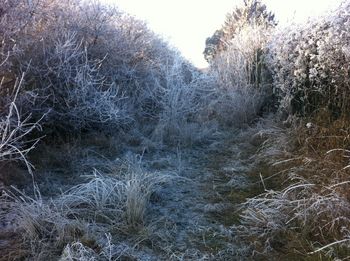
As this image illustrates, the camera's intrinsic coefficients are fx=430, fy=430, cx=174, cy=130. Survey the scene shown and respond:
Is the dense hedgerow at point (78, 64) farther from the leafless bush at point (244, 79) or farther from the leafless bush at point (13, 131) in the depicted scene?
the leafless bush at point (244, 79)

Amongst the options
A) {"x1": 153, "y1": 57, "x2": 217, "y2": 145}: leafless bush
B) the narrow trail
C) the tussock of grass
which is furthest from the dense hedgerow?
the tussock of grass

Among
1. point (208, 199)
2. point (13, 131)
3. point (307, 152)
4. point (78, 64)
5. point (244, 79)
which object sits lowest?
point (208, 199)

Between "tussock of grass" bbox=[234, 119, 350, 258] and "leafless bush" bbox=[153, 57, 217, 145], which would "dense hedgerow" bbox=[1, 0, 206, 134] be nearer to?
"leafless bush" bbox=[153, 57, 217, 145]

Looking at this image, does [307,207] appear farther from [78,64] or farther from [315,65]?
[78,64]

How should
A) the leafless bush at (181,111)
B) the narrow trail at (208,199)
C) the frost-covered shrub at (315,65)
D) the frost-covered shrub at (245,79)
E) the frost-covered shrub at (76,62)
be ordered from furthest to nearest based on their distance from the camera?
the frost-covered shrub at (245,79) → the leafless bush at (181,111) → the frost-covered shrub at (76,62) → the frost-covered shrub at (315,65) → the narrow trail at (208,199)

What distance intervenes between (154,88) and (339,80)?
134 inches

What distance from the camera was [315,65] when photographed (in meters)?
4.66

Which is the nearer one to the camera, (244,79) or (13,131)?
(13,131)

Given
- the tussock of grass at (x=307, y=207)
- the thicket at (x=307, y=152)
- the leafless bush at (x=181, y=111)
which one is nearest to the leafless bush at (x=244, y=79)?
the leafless bush at (x=181, y=111)

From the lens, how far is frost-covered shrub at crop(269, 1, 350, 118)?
14.3ft

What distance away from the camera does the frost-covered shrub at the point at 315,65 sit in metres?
4.37

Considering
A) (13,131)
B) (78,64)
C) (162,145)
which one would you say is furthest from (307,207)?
(78,64)

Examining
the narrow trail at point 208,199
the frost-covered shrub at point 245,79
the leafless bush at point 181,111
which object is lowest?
the narrow trail at point 208,199

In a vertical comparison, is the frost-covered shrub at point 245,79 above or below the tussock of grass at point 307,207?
above
